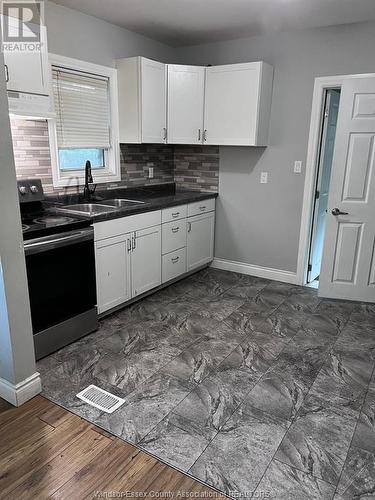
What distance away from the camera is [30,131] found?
2.94 m

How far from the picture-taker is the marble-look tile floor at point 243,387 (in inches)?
69.7

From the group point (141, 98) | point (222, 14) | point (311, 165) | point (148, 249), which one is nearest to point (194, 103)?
point (141, 98)

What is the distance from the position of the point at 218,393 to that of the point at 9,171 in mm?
1705

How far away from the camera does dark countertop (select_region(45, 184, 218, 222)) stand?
3.09 metres

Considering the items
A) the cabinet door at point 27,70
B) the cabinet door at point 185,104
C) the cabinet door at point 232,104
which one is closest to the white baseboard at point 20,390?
the cabinet door at point 27,70

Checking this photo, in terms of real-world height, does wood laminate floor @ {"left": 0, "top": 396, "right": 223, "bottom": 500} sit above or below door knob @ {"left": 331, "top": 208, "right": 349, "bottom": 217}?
below

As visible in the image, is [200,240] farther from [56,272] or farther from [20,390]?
[20,390]

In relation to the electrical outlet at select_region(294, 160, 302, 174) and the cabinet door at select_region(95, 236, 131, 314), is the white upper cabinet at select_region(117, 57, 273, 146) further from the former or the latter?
the cabinet door at select_region(95, 236, 131, 314)

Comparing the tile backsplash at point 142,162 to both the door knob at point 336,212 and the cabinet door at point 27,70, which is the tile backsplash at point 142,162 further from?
the door knob at point 336,212

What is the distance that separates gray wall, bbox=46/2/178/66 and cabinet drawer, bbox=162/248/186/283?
75.0 inches

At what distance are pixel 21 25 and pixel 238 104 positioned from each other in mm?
2051

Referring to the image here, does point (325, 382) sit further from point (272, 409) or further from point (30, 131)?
point (30, 131)

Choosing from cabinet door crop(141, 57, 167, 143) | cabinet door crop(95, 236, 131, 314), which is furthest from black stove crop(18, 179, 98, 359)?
cabinet door crop(141, 57, 167, 143)

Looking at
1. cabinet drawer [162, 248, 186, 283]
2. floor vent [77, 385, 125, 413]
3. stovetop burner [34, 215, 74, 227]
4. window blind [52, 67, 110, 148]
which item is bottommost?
floor vent [77, 385, 125, 413]
